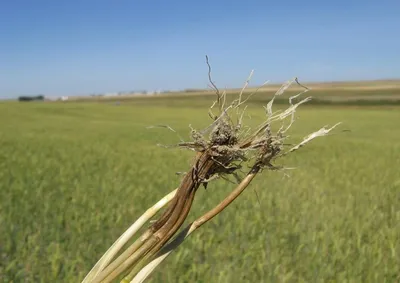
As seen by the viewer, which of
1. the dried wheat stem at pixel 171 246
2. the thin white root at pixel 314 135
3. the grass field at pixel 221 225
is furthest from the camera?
the grass field at pixel 221 225

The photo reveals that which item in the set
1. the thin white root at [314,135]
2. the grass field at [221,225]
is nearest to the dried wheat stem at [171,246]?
the thin white root at [314,135]

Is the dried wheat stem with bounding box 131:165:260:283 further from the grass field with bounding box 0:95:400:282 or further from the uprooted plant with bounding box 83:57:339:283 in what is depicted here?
the grass field with bounding box 0:95:400:282

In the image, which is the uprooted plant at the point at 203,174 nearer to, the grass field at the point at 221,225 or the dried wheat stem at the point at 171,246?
the dried wheat stem at the point at 171,246

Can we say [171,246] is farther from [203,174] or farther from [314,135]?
[314,135]

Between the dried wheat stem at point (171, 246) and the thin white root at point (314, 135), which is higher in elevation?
the thin white root at point (314, 135)

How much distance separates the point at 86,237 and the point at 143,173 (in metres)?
4.62

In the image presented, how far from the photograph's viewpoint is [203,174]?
3.79 feet

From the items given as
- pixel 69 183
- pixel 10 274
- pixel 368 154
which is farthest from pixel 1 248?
pixel 368 154

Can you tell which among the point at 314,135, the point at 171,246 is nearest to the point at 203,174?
the point at 171,246

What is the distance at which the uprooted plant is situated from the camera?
106 centimetres

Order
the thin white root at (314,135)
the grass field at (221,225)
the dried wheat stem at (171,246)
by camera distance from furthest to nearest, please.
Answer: the grass field at (221,225) < the thin white root at (314,135) < the dried wheat stem at (171,246)

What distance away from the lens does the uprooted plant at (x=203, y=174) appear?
1.06 meters

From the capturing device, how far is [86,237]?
196 inches

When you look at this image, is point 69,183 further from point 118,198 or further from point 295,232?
point 295,232
